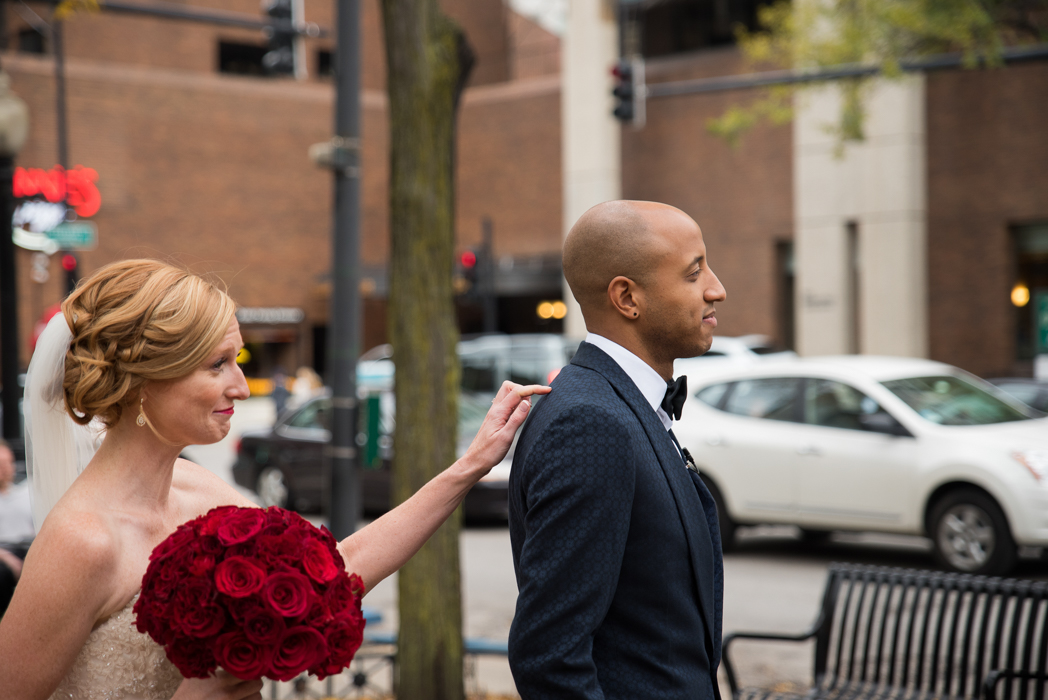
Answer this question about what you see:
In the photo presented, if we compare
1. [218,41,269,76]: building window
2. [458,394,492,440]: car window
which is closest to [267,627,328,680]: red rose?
[458,394,492,440]: car window

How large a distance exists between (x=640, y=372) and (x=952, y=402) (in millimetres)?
8266

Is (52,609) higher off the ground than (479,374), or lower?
higher

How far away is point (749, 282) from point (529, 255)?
31.7ft

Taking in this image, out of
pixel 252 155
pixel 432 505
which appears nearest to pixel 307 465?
pixel 432 505

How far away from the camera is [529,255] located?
123 ft

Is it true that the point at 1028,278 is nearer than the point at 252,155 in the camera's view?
Yes

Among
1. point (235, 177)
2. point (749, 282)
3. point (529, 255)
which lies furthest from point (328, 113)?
point (749, 282)

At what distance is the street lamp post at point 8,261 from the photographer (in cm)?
841

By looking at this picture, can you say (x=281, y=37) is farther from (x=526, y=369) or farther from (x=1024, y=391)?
(x=1024, y=391)

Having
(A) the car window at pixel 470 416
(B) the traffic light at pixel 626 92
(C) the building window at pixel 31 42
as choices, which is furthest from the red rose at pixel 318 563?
(C) the building window at pixel 31 42

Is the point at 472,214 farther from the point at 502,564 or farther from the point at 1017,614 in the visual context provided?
the point at 1017,614

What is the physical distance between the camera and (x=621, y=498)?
1970 mm

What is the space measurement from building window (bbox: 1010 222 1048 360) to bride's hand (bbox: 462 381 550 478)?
25.5 m

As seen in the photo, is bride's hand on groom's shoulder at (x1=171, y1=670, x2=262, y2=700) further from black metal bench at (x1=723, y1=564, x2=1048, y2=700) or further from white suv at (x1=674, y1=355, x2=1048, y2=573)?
white suv at (x1=674, y1=355, x2=1048, y2=573)
